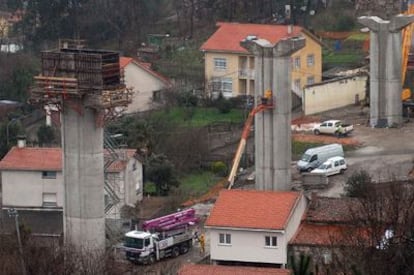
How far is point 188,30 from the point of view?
46406mm

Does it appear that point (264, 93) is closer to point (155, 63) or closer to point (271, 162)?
point (271, 162)

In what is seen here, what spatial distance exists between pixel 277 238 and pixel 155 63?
65.6ft

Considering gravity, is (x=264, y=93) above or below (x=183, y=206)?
above

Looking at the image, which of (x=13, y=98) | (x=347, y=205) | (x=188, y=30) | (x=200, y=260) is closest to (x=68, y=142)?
(x=200, y=260)

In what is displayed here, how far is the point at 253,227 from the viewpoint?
75.3 feet

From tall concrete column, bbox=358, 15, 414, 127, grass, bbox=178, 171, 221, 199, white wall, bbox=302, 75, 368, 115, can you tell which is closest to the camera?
grass, bbox=178, 171, 221, 199

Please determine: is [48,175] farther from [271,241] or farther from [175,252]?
[271,241]

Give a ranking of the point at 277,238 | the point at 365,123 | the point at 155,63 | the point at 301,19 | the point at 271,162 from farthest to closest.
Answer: the point at 301,19
the point at 155,63
the point at 365,123
the point at 271,162
the point at 277,238

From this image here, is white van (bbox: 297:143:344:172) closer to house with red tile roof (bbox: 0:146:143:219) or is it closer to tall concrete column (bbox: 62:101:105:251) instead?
house with red tile roof (bbox: 0:146:143:219)

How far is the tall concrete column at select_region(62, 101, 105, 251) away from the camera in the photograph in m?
24.2

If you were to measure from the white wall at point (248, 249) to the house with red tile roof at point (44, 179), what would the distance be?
14.9ft

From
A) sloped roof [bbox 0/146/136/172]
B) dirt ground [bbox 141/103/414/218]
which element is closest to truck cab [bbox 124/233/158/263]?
dirt ground [bbox 141/103/414/218]

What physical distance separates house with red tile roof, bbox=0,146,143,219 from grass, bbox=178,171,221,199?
1.46 metres

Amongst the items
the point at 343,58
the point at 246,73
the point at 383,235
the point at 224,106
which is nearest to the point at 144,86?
the point at 224,106
